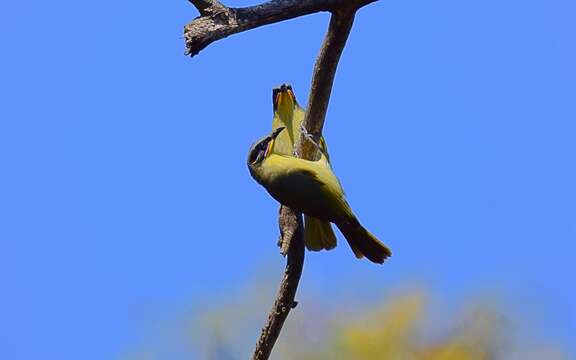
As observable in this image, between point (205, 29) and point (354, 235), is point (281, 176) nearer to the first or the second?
point (354, 235)

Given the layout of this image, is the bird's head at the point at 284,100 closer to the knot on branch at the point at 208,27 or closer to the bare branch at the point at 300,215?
the bare branch at the point at 300,215

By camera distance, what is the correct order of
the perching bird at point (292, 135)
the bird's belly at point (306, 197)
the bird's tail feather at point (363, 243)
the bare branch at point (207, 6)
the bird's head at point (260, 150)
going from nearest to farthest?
the bare branch at point (207, 6) → the bird's belly at point (306, 197) → the bird's tail feather at point (363, 243) → the bird's head at point (260, 150) → the perching bird at point (292, 135)

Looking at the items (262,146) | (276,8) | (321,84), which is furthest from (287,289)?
(276,8)

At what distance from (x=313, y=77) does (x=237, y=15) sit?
2.99 feet

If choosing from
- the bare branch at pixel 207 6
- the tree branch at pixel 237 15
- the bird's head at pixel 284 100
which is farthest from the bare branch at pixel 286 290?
the bare branch at pixel 207 6

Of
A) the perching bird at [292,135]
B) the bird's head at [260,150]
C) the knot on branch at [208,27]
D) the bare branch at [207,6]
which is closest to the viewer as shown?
the knot on branch at [208,27]

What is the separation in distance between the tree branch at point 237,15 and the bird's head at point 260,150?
74 cm

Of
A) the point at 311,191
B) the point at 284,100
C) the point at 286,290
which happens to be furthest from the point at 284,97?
the point at 286,290

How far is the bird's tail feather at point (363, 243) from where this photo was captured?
5.82 meters

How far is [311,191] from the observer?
571cm

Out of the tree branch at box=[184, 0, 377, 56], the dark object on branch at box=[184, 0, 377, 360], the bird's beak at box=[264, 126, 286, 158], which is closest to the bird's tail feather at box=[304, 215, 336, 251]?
the dark object on branch at box=[184, 0, 377, 360]

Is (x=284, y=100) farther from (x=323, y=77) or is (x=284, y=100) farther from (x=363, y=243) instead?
(x=363, y=243)

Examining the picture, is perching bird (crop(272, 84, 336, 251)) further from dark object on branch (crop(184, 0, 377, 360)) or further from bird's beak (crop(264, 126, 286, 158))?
bird's beak (crop(264, 126, 286, 158))

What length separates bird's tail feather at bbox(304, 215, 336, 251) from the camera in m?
6.45
